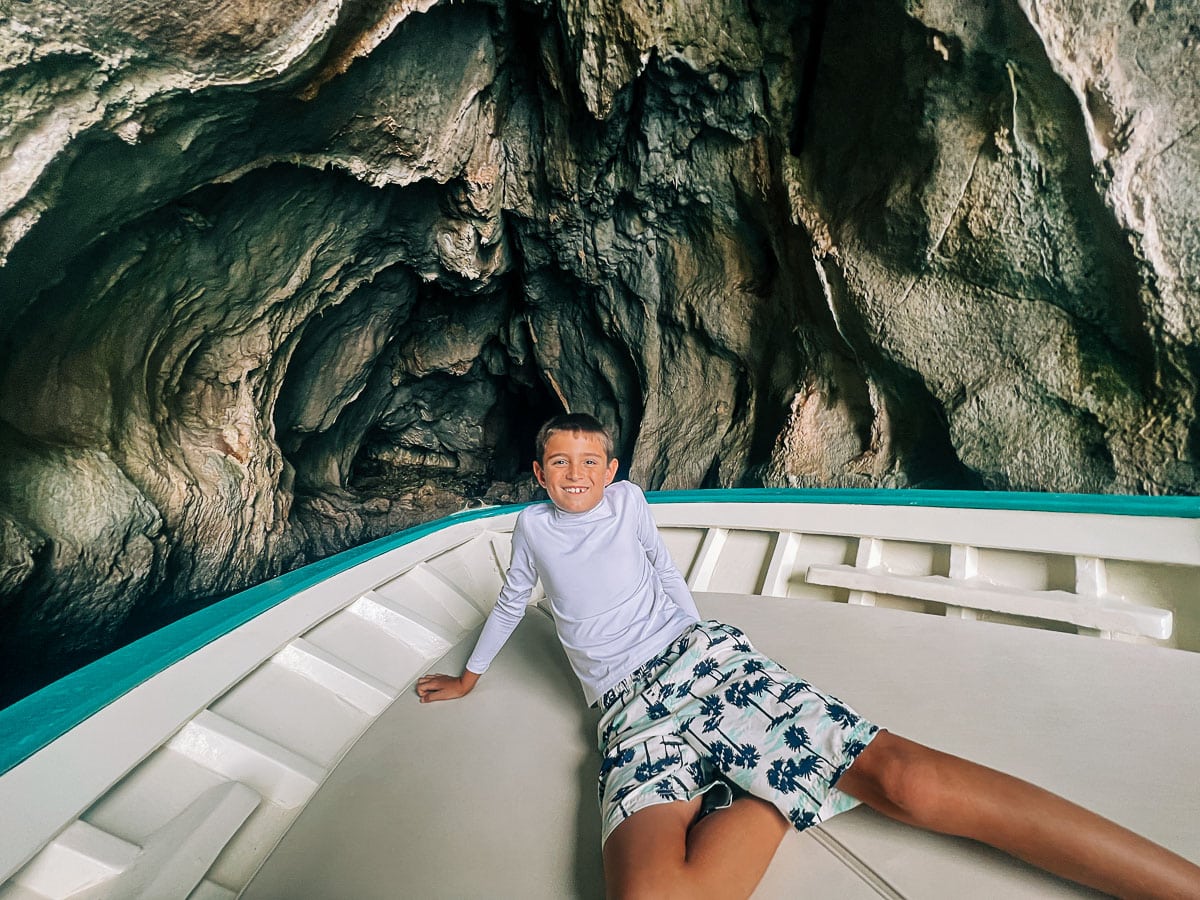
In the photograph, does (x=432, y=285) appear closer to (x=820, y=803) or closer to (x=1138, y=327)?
(x=1138, y=327)

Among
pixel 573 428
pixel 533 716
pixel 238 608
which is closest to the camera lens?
pixel 573 428

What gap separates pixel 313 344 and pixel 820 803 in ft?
16.6

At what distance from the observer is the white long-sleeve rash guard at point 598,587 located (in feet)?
4.49

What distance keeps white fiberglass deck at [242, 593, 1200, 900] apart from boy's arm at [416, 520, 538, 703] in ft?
0.14

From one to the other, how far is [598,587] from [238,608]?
44.7 inches

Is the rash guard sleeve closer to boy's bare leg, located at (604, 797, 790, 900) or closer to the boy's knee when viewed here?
boy's bare leg, located at (604, 797, 790, 900)

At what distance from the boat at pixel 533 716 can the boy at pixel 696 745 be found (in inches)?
3.3

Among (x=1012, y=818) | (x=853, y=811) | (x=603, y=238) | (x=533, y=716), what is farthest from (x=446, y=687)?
(x=603, y=238)

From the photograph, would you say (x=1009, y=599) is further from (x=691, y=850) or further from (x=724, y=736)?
(x=691, y=850)

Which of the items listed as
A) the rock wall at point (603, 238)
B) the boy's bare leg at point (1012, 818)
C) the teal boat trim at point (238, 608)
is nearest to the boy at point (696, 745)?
the boy's bare leg at point (1012, 818)

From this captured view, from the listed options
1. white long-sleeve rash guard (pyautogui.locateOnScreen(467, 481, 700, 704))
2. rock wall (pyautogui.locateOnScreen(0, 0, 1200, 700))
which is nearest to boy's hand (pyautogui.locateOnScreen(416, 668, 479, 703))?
white long-sleeve rash guard (pyautogui.locateOnScreen(467, 481, 700, 704))

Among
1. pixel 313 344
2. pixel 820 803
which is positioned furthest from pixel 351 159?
pixel 820 803

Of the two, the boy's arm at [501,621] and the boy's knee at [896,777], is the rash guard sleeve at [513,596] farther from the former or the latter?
the boy's knee at [896,777]

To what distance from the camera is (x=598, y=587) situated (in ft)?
4.59
